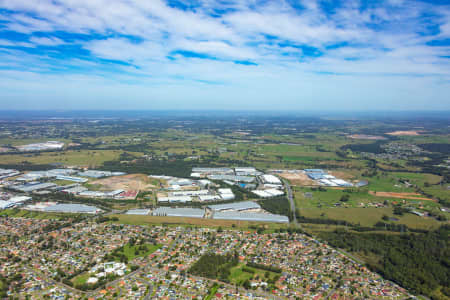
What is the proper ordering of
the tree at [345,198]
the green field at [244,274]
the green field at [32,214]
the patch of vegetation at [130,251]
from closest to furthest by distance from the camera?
1. the green field at [244,274]
2. the patch of vegetation at [130,251]
3. the green field at [32,214]
4. the tree at [345,198]

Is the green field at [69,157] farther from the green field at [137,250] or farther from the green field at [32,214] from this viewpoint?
the green field at [137,250]

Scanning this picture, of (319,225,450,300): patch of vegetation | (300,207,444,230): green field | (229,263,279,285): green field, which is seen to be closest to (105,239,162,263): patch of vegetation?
(229,263,279,285): green field

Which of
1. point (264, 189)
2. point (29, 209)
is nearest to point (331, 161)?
point (264, 189)

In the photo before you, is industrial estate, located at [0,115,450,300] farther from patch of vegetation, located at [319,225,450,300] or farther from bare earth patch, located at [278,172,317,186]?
bare earth patch, located at [278,172,317,186]

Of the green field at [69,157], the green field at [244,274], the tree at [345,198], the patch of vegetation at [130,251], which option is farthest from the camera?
the green field at [69,157]

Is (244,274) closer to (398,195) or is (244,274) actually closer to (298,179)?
(298,179)

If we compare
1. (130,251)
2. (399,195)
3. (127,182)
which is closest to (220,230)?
(130,251)

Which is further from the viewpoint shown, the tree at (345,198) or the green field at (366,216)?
the tree at (345,198)

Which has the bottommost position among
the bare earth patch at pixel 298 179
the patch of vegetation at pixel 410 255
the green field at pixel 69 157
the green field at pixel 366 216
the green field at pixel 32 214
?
the patch of vegetation at pixel 410 255

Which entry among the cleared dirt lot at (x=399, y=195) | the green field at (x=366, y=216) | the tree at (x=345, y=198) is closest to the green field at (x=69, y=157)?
the green field at (x=366, y=216)

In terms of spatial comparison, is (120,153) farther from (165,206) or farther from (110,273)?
(110,273)
